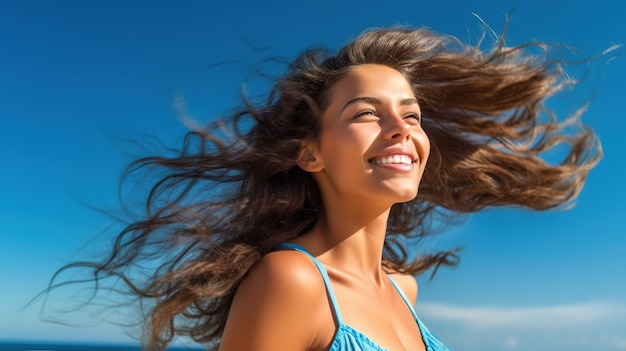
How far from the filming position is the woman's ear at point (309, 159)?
10.9 feet

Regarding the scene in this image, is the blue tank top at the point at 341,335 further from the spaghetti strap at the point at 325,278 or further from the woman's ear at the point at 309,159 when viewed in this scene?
the woman's ear at the point at 309,159

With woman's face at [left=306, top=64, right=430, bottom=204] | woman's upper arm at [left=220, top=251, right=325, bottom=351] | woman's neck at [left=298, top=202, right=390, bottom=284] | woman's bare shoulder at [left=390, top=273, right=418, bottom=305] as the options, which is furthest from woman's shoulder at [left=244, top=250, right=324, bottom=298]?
woman's bare shoulder at [left=390, top=273, right=418, bottom=305]

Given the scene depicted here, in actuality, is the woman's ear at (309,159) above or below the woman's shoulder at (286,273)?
above

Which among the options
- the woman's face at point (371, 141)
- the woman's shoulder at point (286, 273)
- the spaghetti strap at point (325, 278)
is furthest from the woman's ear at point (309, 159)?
the woman's shoulder at point (286, 273)

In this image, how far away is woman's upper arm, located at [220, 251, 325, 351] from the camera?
264 centimetres

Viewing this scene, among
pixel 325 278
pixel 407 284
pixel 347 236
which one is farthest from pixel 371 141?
pixel 407 284

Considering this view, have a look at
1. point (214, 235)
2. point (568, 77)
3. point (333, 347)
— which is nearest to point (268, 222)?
point (214, 235)

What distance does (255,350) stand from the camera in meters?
2.63

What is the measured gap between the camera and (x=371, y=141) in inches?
122

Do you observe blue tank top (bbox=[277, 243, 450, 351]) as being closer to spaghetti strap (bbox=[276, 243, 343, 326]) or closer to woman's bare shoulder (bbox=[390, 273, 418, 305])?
spaghetti strap (bbox=[276, 243, 343, 326])

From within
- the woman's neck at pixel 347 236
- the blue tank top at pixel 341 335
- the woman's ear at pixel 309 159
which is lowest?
the blue tank top at pixel 341 335

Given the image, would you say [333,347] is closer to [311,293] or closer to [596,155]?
[311,293]

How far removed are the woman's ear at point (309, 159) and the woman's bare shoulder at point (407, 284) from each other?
991 mm

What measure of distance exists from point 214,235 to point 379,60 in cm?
131
